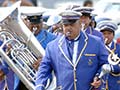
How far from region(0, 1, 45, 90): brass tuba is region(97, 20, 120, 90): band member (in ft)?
3.60

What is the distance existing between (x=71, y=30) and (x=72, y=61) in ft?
1.51

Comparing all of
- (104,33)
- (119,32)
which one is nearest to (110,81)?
(104,33)

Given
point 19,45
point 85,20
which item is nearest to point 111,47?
point 85,20

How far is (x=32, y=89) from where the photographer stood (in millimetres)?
14141

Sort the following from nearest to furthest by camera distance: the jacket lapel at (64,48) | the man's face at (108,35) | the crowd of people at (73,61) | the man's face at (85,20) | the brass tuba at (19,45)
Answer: the crowd of people at (73,61), the jacket lapel at (64,48), the brass tuba at (19,45), the man's face at (108,35), the man's face at (85,20)

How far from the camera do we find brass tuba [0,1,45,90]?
1420 cm

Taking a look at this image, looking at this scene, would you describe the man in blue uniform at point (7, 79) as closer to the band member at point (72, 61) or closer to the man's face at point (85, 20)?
the man's face at point (85, 20)

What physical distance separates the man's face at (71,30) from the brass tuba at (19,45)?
1.73 metres

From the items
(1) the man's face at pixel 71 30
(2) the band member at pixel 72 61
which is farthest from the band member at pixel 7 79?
(1) the man's face at pixel 71 30

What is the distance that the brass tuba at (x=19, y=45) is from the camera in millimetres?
14195

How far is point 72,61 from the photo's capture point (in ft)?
41.7

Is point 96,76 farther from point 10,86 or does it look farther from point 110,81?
point 10,86

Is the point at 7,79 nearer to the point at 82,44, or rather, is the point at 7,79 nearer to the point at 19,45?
the point at 19,45

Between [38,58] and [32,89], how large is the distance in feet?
1.93
